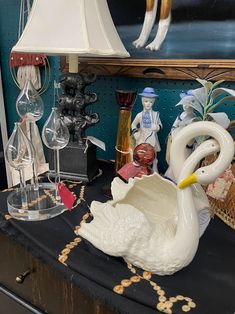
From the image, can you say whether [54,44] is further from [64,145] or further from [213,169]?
[213,169]

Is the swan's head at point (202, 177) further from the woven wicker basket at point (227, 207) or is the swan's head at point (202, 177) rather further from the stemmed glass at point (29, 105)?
the stemmed glass at point (29, 105)

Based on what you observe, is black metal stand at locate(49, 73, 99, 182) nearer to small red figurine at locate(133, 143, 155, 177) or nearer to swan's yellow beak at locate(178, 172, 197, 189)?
small red figurine at locate(133, 143, 155, 177)

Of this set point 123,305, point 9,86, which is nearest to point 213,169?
point 123,305

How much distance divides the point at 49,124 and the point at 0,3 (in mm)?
1017

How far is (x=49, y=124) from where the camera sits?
776 millimetres

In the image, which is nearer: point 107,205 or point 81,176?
point 107,205

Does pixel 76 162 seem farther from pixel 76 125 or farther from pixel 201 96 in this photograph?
pixel 201 96

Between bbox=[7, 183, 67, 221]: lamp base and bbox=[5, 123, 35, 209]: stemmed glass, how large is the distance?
0.05 ft

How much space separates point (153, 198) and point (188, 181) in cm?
15

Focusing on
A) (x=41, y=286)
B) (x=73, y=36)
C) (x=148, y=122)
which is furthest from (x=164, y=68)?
(x=41, y=286)

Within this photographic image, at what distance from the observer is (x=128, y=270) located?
0.53 meters

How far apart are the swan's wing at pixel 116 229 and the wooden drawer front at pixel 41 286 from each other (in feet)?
0.33

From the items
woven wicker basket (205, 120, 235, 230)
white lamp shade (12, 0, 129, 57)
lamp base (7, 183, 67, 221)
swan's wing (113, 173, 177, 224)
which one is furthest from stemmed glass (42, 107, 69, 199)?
woven wicker basket (205, 120, 235, 230)

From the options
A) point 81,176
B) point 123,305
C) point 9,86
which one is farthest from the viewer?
point 9,86
